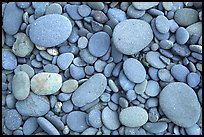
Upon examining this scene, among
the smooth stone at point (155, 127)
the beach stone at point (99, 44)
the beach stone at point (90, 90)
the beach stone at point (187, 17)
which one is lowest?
the smooth stone at point (155, 127)

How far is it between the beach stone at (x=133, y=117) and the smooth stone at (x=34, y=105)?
26cm

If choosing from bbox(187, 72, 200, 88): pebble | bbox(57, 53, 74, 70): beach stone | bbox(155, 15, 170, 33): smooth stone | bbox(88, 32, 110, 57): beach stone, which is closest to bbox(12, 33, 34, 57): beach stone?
bbox(57, 53, 74, 70): beach stone

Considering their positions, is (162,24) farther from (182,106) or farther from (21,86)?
(21,86)

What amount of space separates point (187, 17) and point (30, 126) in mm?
666

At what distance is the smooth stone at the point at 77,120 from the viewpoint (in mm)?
1173

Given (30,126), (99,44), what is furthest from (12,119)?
(99,44)

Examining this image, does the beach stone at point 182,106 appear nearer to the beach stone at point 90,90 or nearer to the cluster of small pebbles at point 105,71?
the cluster of small pebbles at point 105,71

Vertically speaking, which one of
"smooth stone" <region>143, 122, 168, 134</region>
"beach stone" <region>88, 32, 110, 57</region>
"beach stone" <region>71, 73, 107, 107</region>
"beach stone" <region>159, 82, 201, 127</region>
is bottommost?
"smooth stone" <region>143, 122, 168, 134</region>

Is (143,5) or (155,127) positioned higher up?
(143,5)

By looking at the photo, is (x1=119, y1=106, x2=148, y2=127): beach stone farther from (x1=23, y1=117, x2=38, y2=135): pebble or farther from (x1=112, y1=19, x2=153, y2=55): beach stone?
(x1=23, y1=117, x2=38, y2=135): pebble

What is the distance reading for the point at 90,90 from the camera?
1165mm

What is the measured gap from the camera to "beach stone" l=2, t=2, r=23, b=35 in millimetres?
1230

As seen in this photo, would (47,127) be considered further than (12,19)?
No

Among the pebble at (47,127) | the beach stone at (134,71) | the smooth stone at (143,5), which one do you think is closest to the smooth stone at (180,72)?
the beach stone at (134,71)
